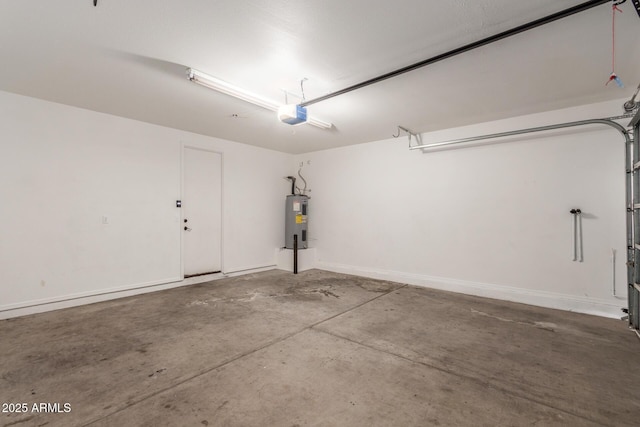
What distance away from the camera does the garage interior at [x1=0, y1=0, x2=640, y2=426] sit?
203 centimetres

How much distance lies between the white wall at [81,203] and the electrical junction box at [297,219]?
192cm

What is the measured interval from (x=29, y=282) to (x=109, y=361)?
2193mm

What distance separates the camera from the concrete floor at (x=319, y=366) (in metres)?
1.82

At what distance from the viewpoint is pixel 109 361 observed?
8.05 ft

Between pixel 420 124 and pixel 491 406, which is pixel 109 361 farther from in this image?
pixel 420 124

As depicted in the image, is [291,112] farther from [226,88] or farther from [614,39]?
[614,39]

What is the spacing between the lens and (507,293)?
165 inches

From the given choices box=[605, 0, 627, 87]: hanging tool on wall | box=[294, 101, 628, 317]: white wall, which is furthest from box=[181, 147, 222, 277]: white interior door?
box=[605, 0, 627, 87]: hanging tool on wall

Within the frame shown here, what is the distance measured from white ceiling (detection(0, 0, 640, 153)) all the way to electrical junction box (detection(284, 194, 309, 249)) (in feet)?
8.58

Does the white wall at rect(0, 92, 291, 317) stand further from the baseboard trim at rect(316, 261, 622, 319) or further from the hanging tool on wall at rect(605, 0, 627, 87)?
the hanging tool on wall at rect(605, 0, 627, 87)

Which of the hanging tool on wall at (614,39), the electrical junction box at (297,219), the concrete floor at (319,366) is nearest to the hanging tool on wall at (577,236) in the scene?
the concrete floor at (319,366)

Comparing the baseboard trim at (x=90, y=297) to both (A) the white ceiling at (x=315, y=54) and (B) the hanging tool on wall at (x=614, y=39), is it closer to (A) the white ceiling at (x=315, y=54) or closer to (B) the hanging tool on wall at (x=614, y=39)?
(A) the white ceiling at (x=315, y=54)

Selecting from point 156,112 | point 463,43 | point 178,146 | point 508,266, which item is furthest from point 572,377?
point 178,146

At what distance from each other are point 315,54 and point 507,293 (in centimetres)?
418
